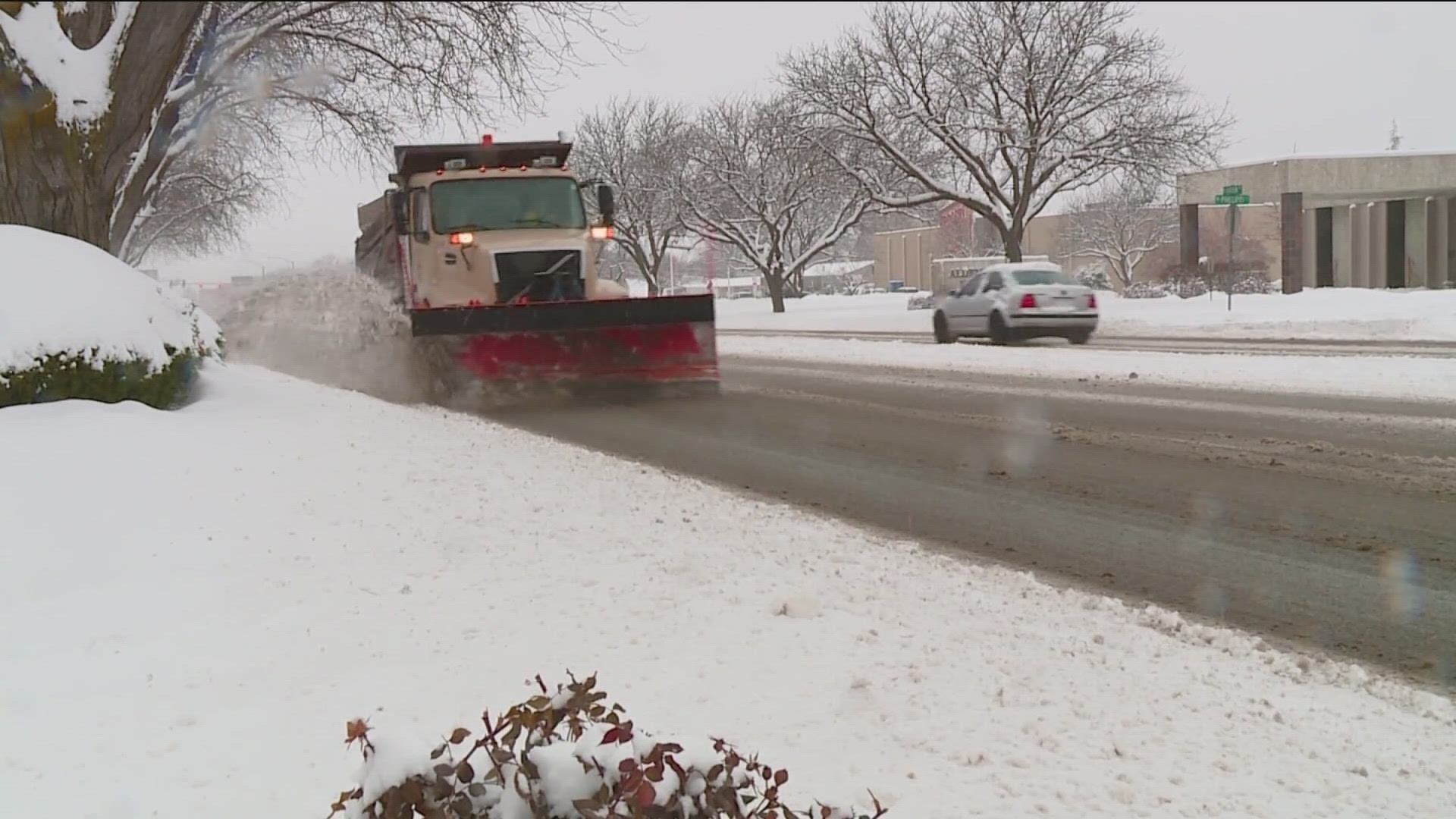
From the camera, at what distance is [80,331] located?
7.21 metres

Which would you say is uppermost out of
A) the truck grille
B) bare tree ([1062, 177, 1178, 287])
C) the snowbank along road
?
bare tree ([1062, 177, 1178, 287])

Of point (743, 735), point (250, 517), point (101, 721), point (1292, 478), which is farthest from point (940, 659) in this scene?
point (1292, 478)

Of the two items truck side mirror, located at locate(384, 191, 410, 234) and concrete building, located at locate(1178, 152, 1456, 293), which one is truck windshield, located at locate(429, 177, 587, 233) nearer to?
truck side mirror, located at locate(384, 191, 410, 234)

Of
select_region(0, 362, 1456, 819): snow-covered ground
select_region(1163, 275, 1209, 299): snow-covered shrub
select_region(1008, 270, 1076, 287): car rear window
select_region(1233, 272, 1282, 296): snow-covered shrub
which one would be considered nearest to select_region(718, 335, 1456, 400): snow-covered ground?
select_region(1008, 270, 1076, 287): car rear window

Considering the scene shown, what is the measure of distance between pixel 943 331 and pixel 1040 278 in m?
2.40

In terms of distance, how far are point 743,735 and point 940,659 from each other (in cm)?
94

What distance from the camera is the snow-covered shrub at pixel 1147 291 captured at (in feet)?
135

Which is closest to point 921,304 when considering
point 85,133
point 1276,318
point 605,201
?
point 1276,318

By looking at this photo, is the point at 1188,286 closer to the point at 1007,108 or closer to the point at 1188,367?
the point at 1007,108

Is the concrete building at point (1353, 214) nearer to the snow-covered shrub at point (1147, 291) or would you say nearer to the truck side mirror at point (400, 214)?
the snow-covered shrub at point (1147, 291)

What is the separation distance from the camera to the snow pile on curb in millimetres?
6961

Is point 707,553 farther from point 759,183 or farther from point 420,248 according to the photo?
point 759,183

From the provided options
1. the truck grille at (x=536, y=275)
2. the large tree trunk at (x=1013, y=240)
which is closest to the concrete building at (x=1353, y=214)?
the large tree trunk at (x=1013, y=240)

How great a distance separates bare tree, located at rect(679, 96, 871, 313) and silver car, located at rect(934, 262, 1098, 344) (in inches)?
782
